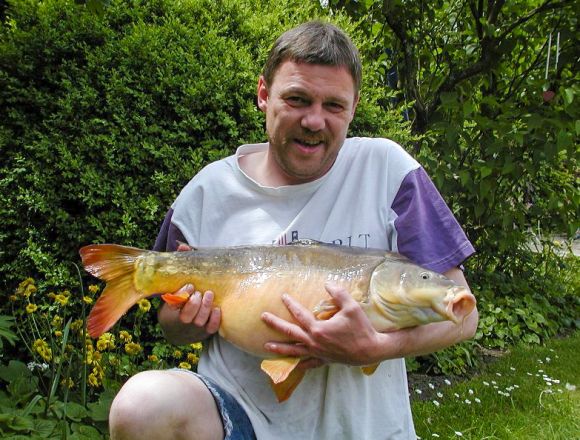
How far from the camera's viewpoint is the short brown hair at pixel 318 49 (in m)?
2.12

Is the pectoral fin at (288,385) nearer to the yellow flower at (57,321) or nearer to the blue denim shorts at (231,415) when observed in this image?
the blue denim shorts at (231,415)

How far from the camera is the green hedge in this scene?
318 cm

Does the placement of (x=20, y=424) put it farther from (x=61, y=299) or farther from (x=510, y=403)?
(x=510, y=403)

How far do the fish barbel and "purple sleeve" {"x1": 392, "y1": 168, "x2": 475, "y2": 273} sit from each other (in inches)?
7.3

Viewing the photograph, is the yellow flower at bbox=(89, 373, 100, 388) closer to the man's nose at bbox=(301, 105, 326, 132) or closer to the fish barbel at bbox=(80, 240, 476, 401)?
the fish barbel at bbox=(80, 240, 476, 401)

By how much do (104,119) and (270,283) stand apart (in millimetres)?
1765

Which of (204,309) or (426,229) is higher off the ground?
(426,229)

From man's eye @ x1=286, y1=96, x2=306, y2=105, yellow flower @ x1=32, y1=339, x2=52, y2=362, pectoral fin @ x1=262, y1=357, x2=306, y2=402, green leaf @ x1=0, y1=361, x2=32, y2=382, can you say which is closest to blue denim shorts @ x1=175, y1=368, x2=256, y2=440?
pectoral fin @ x1=262, y1=357, x2=306, y2=402

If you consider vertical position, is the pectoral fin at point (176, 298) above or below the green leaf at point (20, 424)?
above

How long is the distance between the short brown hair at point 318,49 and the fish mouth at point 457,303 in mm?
904

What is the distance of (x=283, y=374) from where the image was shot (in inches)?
71.2

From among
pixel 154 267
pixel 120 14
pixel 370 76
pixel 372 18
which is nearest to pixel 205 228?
pixel 154 267

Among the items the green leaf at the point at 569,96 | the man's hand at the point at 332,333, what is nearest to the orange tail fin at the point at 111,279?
the man's hand at the point at 332,333

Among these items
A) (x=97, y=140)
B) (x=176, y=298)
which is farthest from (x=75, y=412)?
(x=97, y=140)
